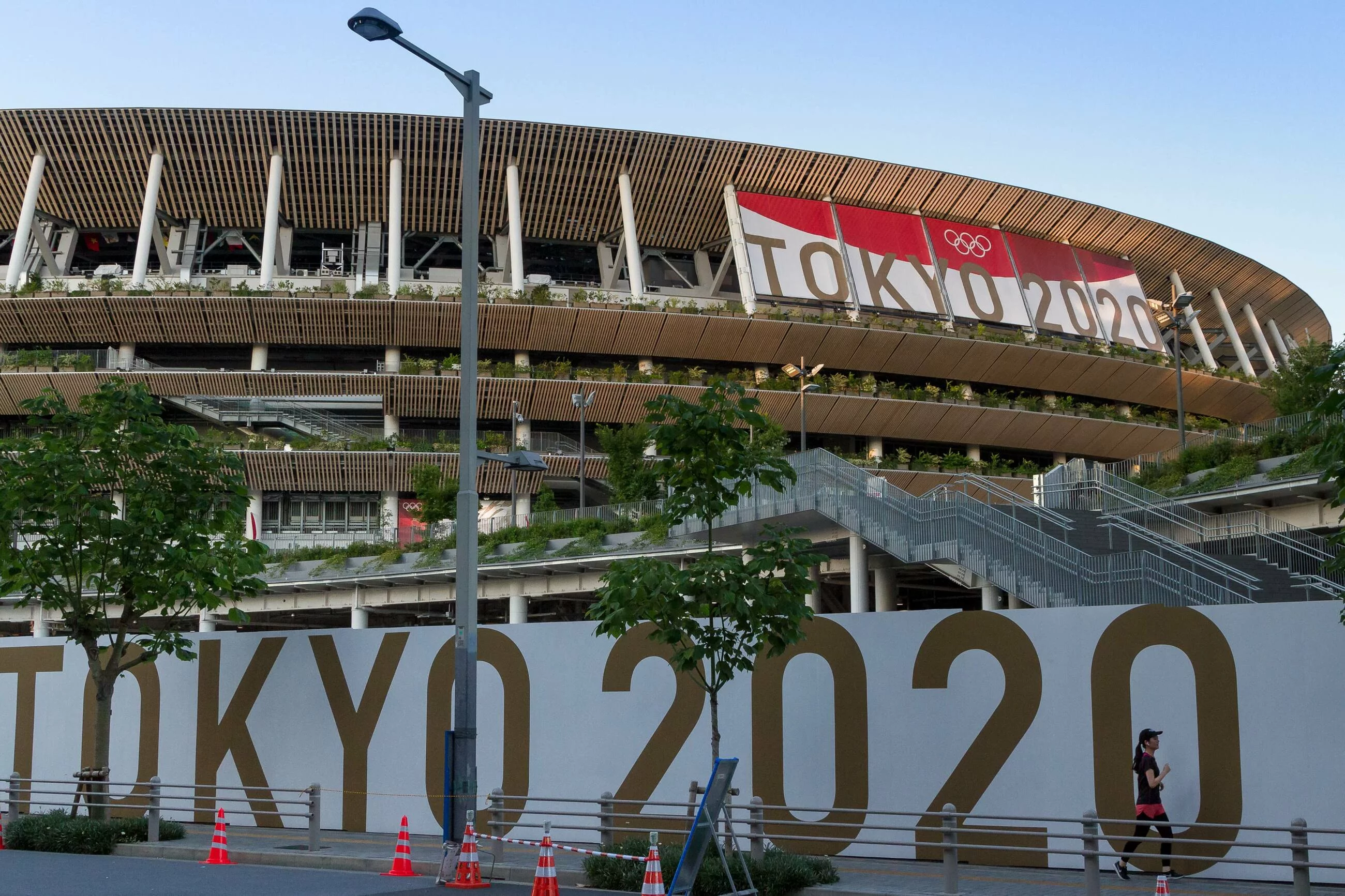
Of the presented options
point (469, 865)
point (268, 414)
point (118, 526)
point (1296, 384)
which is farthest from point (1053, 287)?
point (469, 865)

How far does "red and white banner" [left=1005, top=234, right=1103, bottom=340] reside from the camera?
65.2 meters

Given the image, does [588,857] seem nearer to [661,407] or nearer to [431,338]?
[661,407]

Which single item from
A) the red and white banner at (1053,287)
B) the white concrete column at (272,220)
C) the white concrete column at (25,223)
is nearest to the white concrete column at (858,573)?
the white concrete column at (272,220)

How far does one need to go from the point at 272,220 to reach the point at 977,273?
32811mm

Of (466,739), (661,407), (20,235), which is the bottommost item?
(466,739)

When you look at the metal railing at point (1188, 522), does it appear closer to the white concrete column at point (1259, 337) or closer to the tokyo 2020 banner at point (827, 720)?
the tokyo 2020 banner at point (827, 720)

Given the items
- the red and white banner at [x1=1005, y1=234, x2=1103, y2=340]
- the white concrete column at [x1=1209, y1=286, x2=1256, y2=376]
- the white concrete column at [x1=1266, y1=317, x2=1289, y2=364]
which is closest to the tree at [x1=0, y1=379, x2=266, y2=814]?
the red and white banner at [x1=1005, y1=234, x2=1103, y2=340]

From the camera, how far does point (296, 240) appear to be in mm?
64812

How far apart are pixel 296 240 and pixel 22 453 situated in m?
44.8

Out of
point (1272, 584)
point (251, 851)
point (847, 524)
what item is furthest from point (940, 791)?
point (847, 524)

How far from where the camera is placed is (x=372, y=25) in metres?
14.1

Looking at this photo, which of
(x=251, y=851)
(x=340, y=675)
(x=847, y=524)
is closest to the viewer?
(x=251, y=851)

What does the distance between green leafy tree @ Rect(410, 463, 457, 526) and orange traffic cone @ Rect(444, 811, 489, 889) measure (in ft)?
123

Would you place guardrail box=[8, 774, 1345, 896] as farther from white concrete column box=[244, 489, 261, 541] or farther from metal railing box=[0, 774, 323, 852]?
white concrete column box=[244, 489, 261, 541]
